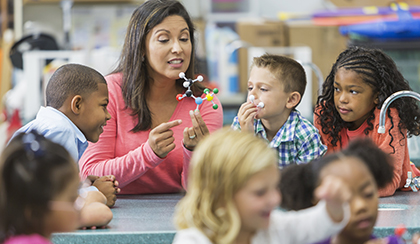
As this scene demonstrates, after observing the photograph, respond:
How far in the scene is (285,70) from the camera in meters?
1.70

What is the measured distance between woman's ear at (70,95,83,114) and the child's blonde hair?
687 mm

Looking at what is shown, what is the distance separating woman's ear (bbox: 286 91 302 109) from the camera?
5.60 ft

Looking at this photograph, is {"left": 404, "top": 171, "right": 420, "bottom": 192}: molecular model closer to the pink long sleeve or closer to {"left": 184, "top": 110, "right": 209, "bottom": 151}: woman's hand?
the pink long sleeve

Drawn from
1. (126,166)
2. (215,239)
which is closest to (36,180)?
(215,239)

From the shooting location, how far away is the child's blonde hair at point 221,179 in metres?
0.87

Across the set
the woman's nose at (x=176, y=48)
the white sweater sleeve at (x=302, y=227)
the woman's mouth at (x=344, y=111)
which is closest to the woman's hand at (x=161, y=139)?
the woman's nose at (x=176, y=48)

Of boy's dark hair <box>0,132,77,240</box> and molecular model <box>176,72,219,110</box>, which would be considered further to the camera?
molecular model <box>176,72,219,110</box>

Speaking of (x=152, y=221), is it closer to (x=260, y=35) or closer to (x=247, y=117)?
(x=247, y=117)

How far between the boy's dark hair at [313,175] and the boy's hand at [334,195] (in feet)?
0.45

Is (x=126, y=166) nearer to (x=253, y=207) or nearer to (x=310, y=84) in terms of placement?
(x=253, y=207)

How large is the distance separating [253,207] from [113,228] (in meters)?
0.53

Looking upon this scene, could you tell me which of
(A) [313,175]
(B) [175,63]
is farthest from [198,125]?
(A) [313,175]

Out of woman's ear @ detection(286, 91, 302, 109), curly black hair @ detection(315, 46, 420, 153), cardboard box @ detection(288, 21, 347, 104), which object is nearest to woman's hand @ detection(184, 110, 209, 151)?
woman's ear @ detection(286, 91, 302, 109)

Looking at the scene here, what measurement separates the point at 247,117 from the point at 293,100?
0.21 m
